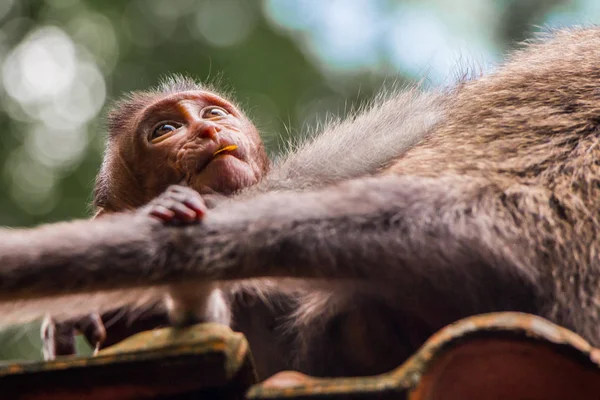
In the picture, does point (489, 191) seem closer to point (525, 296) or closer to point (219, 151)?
point (525, 296)

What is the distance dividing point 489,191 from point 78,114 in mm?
9207

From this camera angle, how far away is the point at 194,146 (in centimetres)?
380

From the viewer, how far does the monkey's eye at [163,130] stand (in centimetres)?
407

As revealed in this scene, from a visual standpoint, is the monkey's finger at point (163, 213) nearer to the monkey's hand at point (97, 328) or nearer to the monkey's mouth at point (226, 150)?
the monkey's hand at point (97, 328)

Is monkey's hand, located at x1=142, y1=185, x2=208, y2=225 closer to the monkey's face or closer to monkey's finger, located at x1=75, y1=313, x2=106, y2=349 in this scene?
monkey's finger, located at x1=75, y1=313, x2=106, y2=349

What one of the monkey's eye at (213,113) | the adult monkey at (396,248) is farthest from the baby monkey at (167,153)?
the adult monkey at (396,248)

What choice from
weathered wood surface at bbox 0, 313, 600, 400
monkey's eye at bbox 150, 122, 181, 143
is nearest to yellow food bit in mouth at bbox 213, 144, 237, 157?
monkey's eye at bbox 150, 122, 181, 143

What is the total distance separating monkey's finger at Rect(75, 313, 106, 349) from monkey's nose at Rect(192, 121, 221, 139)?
3.32 ft

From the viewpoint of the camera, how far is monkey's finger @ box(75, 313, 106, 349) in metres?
3.11

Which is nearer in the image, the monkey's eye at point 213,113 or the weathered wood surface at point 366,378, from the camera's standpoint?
the weathered wood surface at point 366,378

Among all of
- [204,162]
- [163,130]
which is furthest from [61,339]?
[163,130]

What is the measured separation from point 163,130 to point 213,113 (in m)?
0.26

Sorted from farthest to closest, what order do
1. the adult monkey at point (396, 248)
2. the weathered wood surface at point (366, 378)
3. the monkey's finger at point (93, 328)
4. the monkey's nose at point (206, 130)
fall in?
the monkey's nose at point (206, 130), the monkey's finger at point (93, 328), the adult monkey at point (396, 248), the weathered wood surface at point (366, 378)

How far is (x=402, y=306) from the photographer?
2646mm
